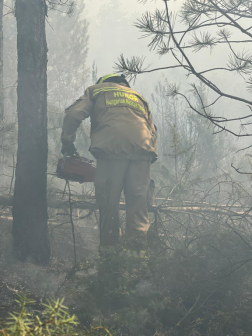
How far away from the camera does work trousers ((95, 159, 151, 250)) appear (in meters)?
3.32

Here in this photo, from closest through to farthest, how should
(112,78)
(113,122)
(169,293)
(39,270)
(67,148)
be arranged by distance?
(169,293)
(39,270)
(113,122)
(67,148)
(112,78)

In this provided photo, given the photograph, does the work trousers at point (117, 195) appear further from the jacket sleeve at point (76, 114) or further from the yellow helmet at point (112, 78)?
the yellow helmet at point (112, 78)

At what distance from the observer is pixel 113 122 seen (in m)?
3.32

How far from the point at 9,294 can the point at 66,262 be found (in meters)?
1.32

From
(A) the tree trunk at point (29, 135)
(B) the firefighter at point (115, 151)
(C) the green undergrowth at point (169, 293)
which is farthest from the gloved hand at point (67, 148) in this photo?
(C) the green undergrowth at point (169, 293)

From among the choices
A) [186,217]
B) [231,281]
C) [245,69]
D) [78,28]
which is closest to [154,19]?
[245,69]

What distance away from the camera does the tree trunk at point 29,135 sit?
3.37 meters

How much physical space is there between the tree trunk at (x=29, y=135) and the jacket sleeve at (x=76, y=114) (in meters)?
0.31

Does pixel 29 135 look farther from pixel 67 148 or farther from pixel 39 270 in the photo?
pixel 39 270

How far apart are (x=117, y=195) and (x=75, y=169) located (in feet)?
1.85

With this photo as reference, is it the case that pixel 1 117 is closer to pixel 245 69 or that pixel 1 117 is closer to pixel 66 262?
pixel 66 262

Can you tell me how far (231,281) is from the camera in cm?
268

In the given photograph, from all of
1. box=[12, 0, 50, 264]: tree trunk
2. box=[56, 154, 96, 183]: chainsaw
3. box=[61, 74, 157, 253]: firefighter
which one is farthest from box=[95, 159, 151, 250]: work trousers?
box=[12, 0, 50, 264]: tree trunk

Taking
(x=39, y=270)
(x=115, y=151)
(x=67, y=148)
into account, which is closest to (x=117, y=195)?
(x=115, y=151)
